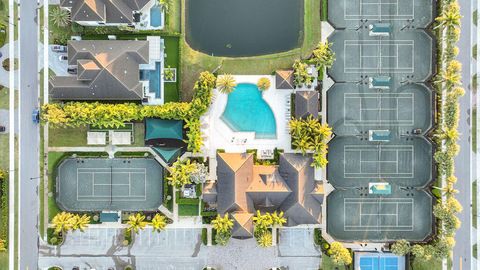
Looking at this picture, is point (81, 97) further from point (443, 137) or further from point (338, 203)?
point (443, 137)

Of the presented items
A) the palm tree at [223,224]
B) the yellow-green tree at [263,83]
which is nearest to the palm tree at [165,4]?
the yellow-green tree at [263,83]

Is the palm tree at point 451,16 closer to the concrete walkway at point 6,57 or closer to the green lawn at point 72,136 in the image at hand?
the green lawn at point 72,136

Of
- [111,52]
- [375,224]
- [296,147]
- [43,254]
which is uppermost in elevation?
[111,52]

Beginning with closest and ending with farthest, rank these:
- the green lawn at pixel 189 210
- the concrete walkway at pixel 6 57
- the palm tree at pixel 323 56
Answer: the palm tree at pixel 323 56, the concrete walkway at pixel 6 57, the green lawn at pixel 189 210

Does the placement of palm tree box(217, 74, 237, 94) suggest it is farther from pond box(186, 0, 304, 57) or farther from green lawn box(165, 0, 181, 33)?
green lawn box(165, 0, 181, 33)

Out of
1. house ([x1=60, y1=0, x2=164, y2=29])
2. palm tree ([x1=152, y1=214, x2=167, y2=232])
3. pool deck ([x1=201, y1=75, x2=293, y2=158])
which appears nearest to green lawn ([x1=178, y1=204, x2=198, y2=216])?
palm tree ([x1=152, y1=214, x2=167, y2=232])

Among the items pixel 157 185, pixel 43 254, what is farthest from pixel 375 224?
pixel 43 254
